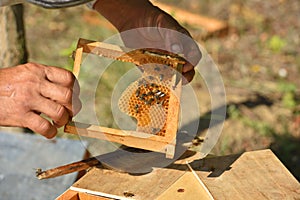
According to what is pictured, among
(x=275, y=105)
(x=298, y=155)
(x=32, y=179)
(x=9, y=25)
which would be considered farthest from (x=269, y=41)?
(x=32, y=179)

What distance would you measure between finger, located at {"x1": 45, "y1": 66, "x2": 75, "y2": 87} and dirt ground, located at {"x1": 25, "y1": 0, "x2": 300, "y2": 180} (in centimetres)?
176

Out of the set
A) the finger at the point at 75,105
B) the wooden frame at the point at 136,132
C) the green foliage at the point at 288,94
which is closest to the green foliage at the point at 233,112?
the green foliage at the point at 288,94

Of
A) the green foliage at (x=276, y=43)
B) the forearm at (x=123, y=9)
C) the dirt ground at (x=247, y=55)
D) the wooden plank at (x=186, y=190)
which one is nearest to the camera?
the wooden plank at (x=186, y=190)

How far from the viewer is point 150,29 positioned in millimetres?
2283

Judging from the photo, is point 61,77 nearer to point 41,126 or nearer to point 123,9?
point 41,126

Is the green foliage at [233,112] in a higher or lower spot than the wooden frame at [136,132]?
lower

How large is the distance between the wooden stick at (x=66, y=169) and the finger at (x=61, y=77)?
1.10 feet

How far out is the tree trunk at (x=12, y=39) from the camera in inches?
130

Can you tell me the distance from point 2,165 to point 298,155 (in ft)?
6.38

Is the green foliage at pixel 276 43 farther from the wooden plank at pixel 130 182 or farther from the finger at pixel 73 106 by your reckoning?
the finger at pixel 73 106

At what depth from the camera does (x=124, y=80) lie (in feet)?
7.63

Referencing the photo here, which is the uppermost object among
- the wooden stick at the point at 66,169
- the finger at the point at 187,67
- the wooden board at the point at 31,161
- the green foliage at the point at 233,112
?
the finger at the point at 187,67

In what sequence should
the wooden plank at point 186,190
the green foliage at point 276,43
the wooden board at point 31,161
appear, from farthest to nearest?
1. the green foliage at point 276,43
2. the wooden board at point 31,161
3. the wooden plank at point 186,190

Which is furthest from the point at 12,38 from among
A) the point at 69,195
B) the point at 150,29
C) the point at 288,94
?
the point at 288,94
